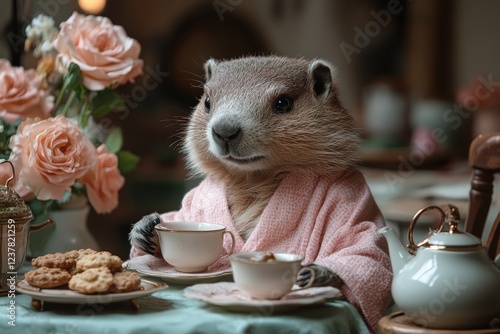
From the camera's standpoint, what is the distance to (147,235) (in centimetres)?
131

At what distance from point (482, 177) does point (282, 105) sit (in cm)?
52

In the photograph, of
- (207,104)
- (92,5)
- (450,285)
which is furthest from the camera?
(92,5)

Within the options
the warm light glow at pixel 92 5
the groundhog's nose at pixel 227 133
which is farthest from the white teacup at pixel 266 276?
the warm light glow at pixel 92 5

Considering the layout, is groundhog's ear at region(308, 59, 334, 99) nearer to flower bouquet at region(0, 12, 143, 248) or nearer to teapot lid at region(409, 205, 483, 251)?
teapot lid at region(409, 205, 483, 251)

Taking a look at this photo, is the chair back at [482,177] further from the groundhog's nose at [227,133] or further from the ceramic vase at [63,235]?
the ceramic vase at [63,235]

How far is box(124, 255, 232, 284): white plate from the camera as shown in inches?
48.1

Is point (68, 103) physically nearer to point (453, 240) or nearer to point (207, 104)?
point (207, 104)

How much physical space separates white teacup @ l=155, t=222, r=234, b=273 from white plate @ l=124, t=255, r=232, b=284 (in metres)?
0.02

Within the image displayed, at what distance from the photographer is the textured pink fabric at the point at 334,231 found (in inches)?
45.8

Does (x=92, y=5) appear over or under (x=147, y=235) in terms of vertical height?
over

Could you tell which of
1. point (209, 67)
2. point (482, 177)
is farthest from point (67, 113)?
point (482, 177)

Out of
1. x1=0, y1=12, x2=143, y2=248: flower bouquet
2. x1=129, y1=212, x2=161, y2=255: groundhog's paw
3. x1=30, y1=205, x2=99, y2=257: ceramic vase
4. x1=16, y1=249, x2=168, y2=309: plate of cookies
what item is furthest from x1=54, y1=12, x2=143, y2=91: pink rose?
x1=16, y1=249, x2=168, y2=309: plate of cookies

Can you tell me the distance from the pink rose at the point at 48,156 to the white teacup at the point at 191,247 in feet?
0.98

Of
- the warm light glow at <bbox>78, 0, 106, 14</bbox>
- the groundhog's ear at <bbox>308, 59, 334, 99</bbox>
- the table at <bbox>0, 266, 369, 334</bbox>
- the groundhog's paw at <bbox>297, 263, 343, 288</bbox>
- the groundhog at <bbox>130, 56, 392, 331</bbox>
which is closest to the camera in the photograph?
the table at <bbox>0, 266, 369, 334</bbox>
